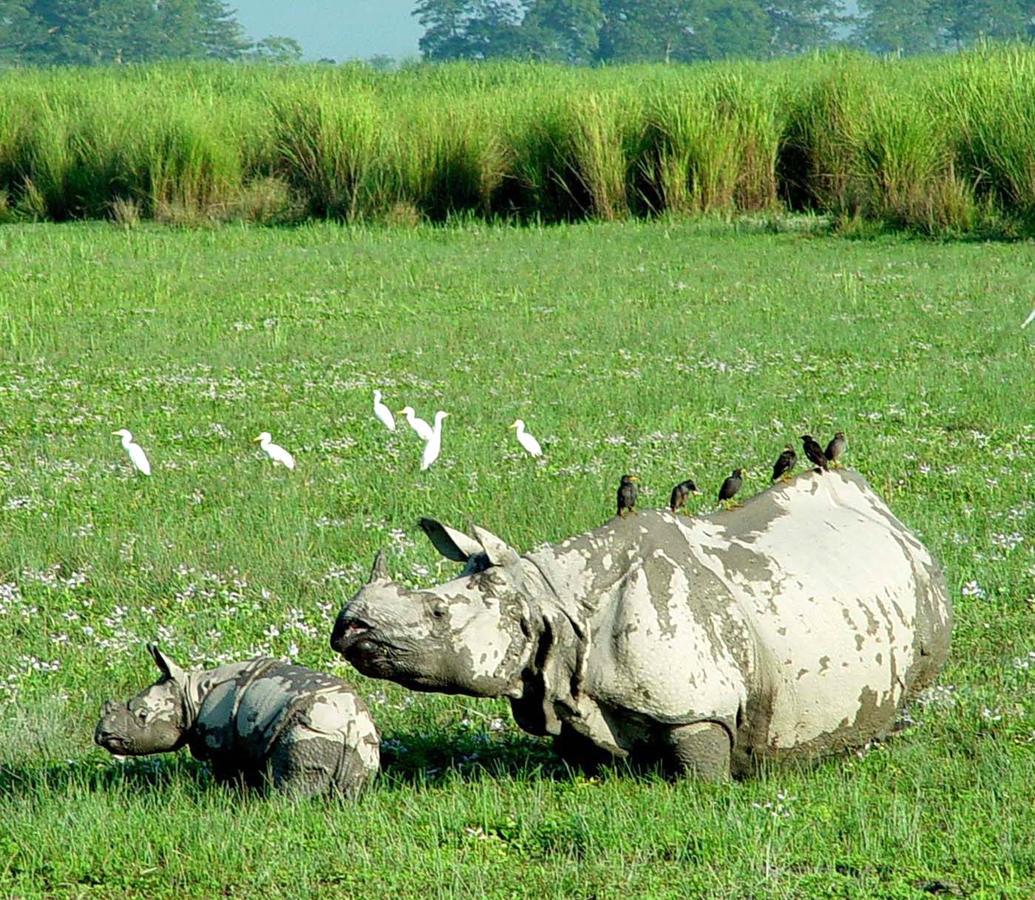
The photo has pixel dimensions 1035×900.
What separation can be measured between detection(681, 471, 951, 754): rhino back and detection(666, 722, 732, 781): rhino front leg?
0.24 metres

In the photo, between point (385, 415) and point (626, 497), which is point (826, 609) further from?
point (385, 415)

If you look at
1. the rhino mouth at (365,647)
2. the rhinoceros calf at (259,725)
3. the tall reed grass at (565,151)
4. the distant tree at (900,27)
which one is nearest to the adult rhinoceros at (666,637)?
the rhino mouth at (365,647)

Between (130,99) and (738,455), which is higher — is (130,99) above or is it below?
above

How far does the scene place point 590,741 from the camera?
623 centimetres

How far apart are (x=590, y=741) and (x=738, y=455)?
598 cm

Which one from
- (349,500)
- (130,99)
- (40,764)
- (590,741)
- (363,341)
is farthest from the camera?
(130,99)

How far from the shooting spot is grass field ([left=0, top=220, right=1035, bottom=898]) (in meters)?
5.80

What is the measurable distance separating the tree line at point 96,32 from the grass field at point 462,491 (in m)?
85.2

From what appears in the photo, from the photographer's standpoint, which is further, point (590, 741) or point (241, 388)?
point (241, 388)

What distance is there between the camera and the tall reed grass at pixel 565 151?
2527 cm

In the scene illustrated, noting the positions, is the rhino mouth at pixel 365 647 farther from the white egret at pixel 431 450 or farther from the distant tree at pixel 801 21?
the distant tree at pixel 801 21

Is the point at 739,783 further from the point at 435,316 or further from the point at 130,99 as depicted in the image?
the point at 130,99

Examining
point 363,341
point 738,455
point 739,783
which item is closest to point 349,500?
point 738,455

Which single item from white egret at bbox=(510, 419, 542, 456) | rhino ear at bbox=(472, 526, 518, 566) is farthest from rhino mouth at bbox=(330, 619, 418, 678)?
white egret at bbox=(510, 419, 542, 456)
